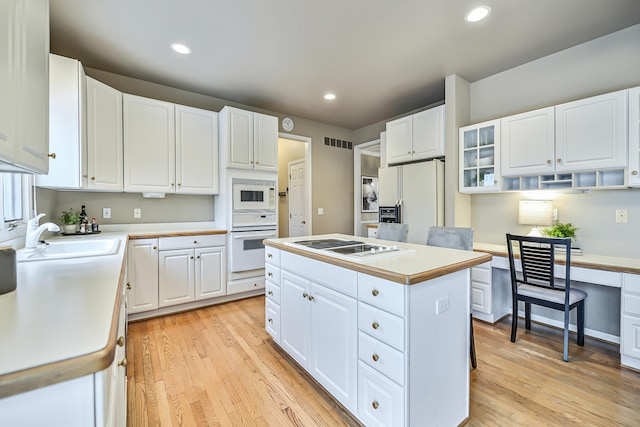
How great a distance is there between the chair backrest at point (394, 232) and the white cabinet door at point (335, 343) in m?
1.13

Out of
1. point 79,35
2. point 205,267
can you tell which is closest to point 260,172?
point 205,267

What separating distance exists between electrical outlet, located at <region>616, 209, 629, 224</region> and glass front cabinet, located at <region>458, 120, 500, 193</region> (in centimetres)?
92

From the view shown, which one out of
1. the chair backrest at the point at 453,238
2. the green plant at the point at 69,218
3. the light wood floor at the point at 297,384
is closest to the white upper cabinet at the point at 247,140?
the green plant at the point at 69,218

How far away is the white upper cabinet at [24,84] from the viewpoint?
0.87 meters

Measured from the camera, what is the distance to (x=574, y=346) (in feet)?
8.00

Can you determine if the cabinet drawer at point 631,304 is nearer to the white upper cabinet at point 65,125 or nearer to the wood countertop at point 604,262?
the wood countertop at point 604,262

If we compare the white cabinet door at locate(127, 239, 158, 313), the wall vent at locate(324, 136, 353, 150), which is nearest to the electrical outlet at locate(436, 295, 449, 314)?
the white cabinet door at locate(127, 239, 158, 313)

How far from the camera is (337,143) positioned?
5.12 m

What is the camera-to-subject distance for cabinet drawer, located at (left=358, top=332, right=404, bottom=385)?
128cm

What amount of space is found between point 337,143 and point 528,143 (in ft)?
9.90

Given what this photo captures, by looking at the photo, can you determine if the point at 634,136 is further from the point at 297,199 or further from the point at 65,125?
the point at 65,125

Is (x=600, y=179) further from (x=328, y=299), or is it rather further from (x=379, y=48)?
(x=328, y=299)

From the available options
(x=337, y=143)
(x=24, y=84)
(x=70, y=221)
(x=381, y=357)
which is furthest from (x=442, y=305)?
(x=337, y=143)

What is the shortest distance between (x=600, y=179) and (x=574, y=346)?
1477 mm
